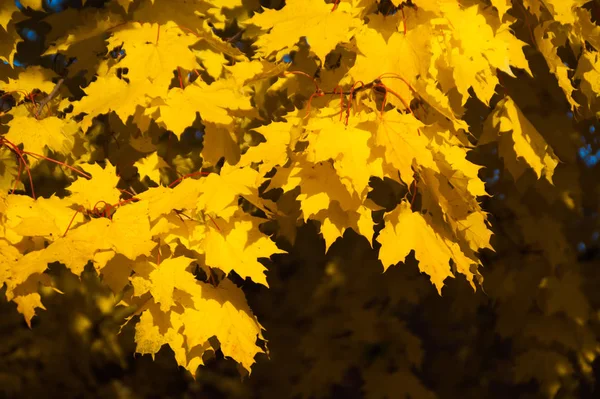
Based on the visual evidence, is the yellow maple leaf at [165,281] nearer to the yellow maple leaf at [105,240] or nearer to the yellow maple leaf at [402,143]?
the yellow maple leaf at [105,240]

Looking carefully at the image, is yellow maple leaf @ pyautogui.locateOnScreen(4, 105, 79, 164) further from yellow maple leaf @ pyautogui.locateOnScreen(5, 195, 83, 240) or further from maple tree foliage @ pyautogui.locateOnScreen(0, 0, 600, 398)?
yellow maple leaf @ pyautogui.locateOnScreen(5, 195, 83, 240)

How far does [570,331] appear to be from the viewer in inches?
169

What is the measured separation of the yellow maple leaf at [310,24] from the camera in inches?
101

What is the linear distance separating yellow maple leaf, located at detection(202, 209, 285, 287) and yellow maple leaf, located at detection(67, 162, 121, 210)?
38cm

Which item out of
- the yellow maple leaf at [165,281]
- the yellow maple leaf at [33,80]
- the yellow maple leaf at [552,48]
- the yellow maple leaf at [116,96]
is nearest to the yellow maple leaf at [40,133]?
the yellow maple leaf at [33,80]

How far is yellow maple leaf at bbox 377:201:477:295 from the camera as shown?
8.34 ft

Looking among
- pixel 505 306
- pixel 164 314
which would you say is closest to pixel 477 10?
pixel 164 314

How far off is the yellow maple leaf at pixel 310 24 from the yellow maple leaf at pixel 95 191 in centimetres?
74

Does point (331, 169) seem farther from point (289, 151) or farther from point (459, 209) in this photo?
point (459, 209)

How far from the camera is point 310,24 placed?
2.62 m

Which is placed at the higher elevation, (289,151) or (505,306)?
(289,151)

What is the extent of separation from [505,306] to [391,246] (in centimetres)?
205

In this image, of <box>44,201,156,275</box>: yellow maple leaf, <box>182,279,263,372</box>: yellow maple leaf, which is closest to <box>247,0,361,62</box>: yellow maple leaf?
<box>44,201,156,275</box>: yellow maple leaf

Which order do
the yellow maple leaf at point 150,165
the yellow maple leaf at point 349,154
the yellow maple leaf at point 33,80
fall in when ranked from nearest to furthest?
the yellow maple leaf at point 349,154
the yellow maple leaf at point 150,165
the yellow maple leaf at point 33,80
